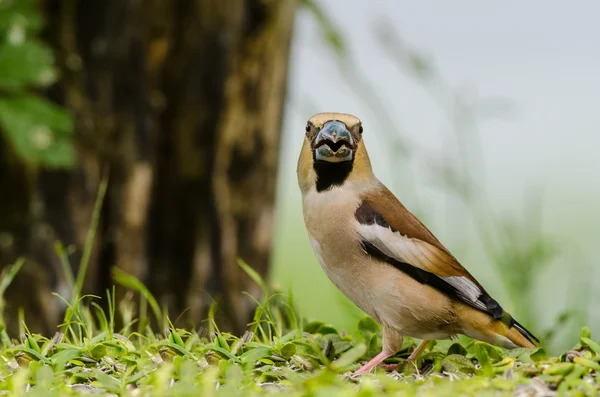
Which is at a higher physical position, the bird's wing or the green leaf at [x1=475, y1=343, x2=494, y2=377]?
the bird's wing

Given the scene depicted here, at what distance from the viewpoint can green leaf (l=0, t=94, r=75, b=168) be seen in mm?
6238

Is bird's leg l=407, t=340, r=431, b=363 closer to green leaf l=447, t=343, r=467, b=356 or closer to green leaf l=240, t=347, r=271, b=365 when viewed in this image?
green leaf l=447, t=343, r=467, b=356

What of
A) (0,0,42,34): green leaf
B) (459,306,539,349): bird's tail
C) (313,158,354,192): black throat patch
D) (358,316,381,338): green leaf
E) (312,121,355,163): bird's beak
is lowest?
(358,316,381,338): green leaf

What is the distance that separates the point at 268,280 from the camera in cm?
785

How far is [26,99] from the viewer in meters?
6.32

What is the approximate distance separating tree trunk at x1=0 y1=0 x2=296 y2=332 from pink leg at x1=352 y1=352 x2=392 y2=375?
9.18 feet

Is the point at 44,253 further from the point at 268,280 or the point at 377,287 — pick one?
the point at 377,287

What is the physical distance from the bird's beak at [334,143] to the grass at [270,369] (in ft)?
2.94

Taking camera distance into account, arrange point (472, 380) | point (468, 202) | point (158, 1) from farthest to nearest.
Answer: point (468, 202) → point (158, 1) → point (472, 380)

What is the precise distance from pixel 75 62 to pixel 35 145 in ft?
3.70

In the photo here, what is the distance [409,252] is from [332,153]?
658 millimetres

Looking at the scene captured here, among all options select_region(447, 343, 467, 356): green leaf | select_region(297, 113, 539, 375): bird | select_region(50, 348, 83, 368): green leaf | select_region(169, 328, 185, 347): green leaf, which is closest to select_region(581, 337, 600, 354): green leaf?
select_region(297, 113, 539, 375): bird

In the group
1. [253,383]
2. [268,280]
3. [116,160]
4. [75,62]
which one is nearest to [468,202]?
[268,280]

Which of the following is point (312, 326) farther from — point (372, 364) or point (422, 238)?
point (422, 238)
